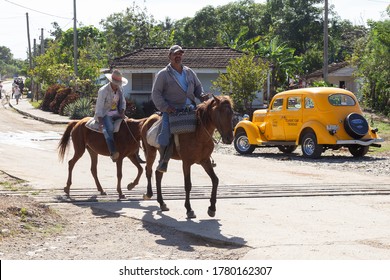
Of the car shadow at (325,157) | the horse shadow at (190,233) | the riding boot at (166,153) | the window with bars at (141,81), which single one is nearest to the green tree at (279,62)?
the window with bars at (141,81)

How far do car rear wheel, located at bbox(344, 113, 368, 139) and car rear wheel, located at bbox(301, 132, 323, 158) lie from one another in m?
0.91

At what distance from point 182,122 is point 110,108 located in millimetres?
2775

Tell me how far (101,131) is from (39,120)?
95.3ft

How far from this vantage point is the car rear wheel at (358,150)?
22.5m

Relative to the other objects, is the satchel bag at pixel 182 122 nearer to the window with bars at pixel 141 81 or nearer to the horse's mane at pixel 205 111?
the horse's mane at pixel 205 111

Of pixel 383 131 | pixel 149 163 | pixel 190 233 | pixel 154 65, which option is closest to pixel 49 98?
pixel 154 65

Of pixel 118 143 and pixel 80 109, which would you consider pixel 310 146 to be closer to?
pixel 118 143

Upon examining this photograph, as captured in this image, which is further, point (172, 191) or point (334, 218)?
point (172, 191)

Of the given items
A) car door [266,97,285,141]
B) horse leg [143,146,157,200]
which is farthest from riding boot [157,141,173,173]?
car door [266,97,285,141]

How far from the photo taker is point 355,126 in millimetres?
21906
